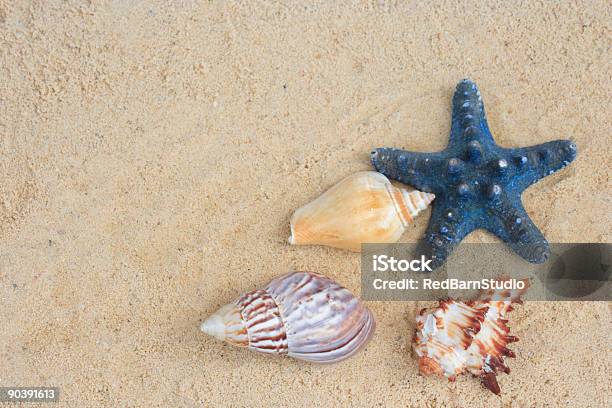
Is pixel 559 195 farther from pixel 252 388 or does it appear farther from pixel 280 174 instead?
pixel 252 388

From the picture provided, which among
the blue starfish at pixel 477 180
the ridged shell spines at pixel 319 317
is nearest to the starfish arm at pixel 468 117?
the blue starfish at pixel 477 180

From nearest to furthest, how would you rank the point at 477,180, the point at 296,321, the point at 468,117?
1. the point at 296,321
2. the point at 477,180
3. the point at 468,117

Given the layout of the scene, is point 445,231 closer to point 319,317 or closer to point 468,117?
point 468,117

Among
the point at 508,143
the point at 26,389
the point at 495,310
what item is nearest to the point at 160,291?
the point at 26,389

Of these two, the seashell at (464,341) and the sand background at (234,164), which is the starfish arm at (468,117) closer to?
the sand background at (234,164)

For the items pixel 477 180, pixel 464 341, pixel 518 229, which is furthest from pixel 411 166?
pixel 464 341

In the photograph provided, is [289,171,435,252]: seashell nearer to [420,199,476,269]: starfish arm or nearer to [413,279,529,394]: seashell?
[420,199,476,269]: starfish arm
